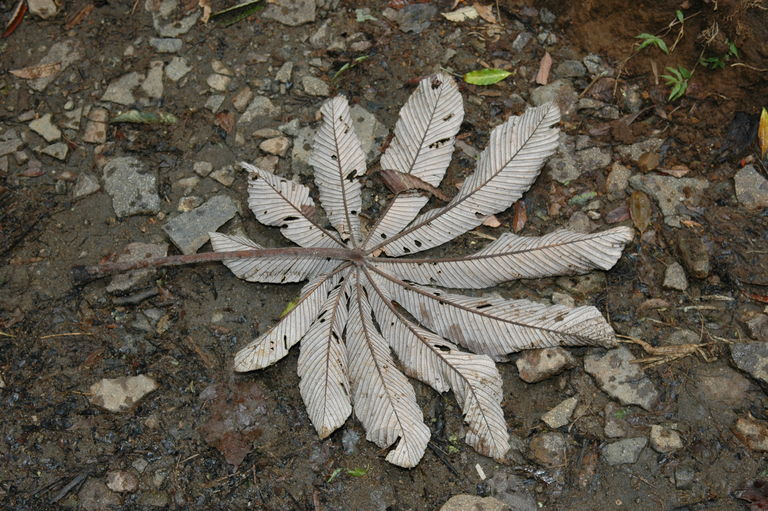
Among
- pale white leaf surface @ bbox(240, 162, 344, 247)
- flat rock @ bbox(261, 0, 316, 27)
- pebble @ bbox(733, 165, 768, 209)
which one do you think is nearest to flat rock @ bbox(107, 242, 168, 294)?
pale white leaf surface @ bbox(240, 162, 344, 247)

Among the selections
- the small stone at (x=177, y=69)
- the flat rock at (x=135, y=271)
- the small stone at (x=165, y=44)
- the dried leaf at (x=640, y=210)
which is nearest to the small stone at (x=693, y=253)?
the dried leaf at (x=640, y=210)

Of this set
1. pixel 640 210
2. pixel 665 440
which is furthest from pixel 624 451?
pixel 640 210

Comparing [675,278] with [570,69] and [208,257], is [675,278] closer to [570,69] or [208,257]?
[570,69]

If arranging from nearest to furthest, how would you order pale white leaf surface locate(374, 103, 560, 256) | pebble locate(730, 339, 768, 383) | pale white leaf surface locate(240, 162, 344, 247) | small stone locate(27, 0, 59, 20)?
pebble locate(730, 339, 768, 383) → pale white leaf surface locate(374, 103, 560, 256) → pale white leaf surface locate(240, 162, 344, 247) → small stone locate(27, 0, 59, 20)

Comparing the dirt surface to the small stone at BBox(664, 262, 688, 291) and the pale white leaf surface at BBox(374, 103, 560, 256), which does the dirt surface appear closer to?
the small stone at BBox(664, 262, 688, 291)

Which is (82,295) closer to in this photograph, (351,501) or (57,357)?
(57,357)

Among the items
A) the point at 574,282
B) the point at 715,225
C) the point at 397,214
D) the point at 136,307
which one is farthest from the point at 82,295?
the point at 715,225

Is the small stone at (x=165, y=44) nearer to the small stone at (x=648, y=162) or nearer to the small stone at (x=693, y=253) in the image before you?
the small stone at (x=648, y=162)
